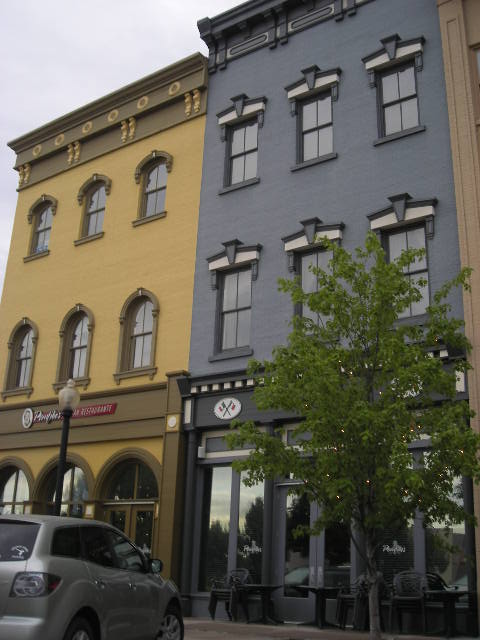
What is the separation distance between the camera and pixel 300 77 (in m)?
18.3

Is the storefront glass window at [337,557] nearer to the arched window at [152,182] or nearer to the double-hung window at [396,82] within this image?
the double-hung window at [396,82]

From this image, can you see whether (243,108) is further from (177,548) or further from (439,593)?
(439,593)

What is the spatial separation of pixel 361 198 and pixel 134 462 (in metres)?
8.41

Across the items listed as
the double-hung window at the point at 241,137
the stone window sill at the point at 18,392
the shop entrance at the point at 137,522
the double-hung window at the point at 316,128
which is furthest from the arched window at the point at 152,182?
the shop entrance at the point at 137,522

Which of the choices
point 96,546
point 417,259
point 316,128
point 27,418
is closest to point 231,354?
point 417,259

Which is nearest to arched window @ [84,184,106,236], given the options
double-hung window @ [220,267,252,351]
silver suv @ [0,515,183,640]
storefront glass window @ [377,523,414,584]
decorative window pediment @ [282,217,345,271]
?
double-hung window @ [220,267,252,351]

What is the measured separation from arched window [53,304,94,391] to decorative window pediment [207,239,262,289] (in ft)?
14.1

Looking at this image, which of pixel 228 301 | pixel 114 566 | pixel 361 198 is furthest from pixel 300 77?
pixel 114 566

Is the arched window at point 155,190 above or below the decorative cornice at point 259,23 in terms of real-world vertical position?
below

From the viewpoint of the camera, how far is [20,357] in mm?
22438

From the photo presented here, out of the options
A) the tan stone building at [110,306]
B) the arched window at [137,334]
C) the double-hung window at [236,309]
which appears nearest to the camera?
the double-hung window at [236,309]

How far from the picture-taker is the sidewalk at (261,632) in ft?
39.6

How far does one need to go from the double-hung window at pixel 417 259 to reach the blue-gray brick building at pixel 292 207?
0.03 meters

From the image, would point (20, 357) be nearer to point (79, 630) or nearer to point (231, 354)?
point (231, 354)
